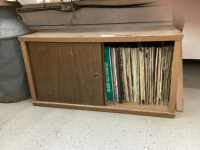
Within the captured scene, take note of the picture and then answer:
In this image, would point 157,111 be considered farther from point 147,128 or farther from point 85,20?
point 85,20

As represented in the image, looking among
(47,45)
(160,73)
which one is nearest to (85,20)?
(47,45)

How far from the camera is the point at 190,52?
1323mm

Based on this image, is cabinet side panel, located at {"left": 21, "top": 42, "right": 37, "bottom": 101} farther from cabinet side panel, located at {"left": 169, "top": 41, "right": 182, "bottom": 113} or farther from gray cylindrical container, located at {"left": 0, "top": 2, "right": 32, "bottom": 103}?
cabinet side panel, located at {"left": 169, "top": 41, "right": 182, "bottom": 113}

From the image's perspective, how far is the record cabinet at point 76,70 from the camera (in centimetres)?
90

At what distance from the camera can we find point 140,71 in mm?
945

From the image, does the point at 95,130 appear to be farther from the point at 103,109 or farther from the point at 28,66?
the point at 28,66

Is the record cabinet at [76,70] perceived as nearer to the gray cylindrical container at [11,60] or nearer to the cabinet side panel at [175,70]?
the cabinet side panel at [175,70]

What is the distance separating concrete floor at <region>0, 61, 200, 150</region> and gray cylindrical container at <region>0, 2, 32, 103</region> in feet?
0.42

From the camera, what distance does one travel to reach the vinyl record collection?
90 cm

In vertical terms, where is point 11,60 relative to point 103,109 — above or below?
above

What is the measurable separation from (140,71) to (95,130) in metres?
0.39

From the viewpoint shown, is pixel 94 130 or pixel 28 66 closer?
pixel 94 130

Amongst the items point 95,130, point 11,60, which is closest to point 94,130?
point 95,130

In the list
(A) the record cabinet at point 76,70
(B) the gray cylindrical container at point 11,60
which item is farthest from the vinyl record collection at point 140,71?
(B) the gray cylindrical container at point 11,60
